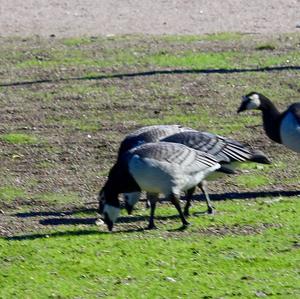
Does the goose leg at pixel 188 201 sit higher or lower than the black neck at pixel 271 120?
lower

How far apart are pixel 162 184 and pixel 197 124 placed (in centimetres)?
424

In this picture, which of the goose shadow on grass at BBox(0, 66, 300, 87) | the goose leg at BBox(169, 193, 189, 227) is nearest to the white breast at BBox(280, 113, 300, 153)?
the goose leg at BBox(169, 193, 189, 227)

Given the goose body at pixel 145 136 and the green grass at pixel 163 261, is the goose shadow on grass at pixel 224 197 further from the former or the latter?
the green grass at pixel 163 261

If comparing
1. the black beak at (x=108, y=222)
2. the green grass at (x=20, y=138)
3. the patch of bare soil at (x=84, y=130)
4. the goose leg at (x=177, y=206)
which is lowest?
the green grass at (x=20, y=138)

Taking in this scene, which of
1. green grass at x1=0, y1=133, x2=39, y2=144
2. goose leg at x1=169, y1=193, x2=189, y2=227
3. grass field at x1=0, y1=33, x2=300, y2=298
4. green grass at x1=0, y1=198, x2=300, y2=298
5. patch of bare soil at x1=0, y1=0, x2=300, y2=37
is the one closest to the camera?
green grass at x1=0, y1=198, x2=300, y2=298

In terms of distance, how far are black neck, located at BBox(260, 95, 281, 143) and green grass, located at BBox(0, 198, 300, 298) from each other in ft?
5.83

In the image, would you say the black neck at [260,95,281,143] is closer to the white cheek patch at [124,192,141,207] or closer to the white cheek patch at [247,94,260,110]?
the white cheek patch at [247,94,260,110]

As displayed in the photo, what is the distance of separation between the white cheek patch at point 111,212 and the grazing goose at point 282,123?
7.97 ft

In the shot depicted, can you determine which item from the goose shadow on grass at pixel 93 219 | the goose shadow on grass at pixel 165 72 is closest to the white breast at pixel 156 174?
the goose shadow on grass at pixel 93 219

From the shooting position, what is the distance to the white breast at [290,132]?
1216 centimetres

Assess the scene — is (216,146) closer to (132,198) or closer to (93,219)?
(132,198)

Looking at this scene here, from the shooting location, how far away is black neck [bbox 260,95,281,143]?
40.6ft

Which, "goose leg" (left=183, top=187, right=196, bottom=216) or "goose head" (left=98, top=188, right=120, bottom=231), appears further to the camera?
"goose leg" (left=183, top=187, right=196, bottom=216)

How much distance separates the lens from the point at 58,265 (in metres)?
9.14
